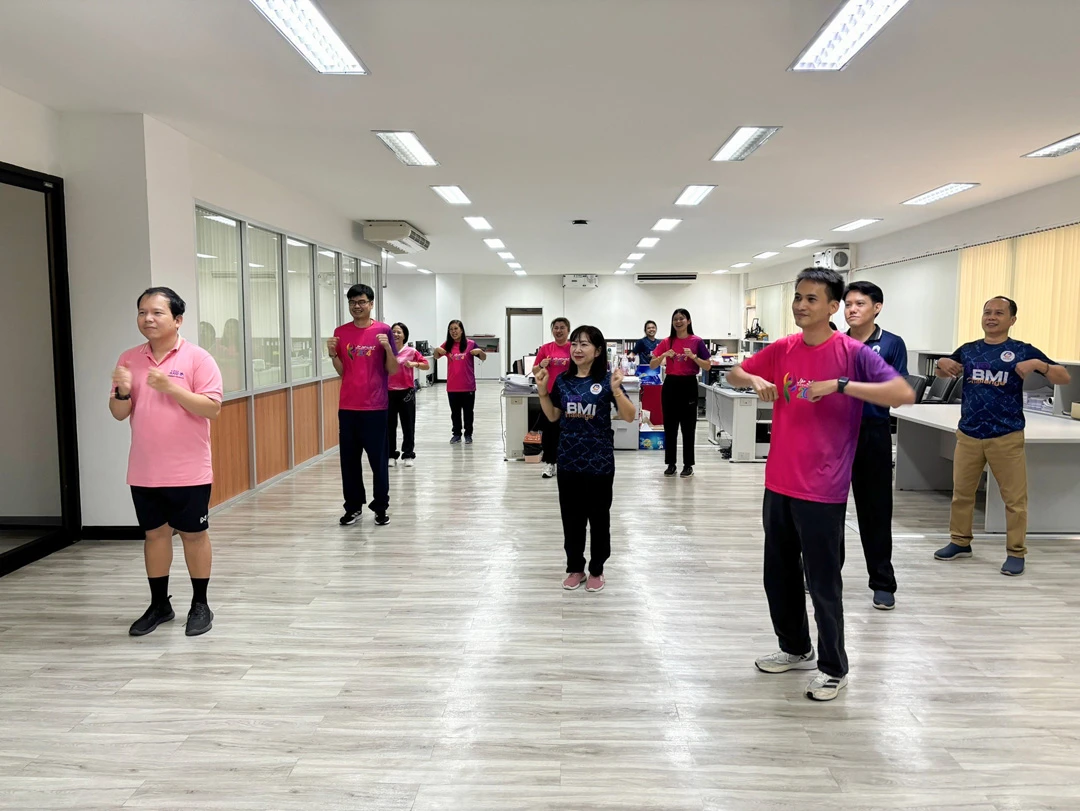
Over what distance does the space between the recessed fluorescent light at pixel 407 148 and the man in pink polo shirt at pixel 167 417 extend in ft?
8.12

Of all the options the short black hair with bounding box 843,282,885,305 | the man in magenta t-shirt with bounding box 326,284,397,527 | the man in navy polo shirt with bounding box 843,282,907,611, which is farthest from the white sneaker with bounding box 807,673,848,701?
the man in magenta t-shirt with bounding box 326,284,397,527

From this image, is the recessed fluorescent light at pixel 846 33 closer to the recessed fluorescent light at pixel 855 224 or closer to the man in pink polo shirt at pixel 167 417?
the man in pink polo shirt at pixel 167 417

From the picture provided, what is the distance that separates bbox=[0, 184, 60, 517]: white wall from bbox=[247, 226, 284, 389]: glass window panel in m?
1.70

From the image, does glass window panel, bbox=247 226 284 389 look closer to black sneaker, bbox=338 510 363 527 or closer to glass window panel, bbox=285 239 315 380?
glass window panel, bbox=285 239 315 380

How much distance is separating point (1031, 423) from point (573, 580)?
152 inches

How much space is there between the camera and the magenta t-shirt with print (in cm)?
248

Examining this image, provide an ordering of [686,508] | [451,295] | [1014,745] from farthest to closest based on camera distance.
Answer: [451,295]
[686,508]
[1014,745]

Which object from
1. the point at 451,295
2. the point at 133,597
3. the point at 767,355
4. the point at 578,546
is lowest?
the point at 133,597

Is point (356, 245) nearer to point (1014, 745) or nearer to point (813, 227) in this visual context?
point (813, 227)

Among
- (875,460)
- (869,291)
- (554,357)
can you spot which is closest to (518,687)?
(875,460)

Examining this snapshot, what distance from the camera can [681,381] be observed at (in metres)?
7.01

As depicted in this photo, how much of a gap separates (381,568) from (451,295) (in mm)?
15027

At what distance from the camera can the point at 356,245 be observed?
31.6 ft

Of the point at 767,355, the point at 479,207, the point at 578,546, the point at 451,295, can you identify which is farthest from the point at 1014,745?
the point at 451,295
